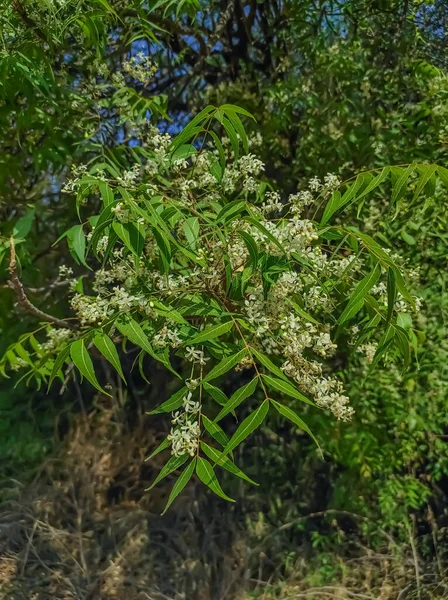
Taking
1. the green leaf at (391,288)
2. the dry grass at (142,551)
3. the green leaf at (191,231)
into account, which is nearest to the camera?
the green leaf at (391,288)

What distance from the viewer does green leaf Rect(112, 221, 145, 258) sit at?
141cm

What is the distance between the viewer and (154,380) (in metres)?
3.96

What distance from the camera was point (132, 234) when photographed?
144 cm

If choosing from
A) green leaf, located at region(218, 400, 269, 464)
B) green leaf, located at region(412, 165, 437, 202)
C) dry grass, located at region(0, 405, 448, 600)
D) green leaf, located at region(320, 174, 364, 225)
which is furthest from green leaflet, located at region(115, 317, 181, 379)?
dry grass, located at region(0, 405, 448, 600)

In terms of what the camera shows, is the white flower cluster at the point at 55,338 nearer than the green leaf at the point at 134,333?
No

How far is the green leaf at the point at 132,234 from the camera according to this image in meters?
1.41

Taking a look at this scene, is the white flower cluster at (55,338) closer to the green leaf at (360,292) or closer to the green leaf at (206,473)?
the green leaf at (206,473)

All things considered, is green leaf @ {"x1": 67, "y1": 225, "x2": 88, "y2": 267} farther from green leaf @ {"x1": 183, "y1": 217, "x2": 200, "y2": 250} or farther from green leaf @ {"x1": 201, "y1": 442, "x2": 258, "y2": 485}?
green leaf @ {"x1": 201, "y1": 442, "x2": 258, "y2": 485}

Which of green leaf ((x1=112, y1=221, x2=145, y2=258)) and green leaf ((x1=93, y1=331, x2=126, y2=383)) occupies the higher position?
green leaf ((x1=112, y1=221, x2=145, y2=258))

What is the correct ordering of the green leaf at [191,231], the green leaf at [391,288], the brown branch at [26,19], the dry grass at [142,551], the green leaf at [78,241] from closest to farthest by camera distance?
the green leaf at [391,288]
the green leaf at [191,231]
the green leaf at [78,241]
the brown branch at [26,19]
the dry grass at [142,551]

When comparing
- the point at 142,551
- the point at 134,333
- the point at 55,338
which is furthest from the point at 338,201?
the point at 142,551

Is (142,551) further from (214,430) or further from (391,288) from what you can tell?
(391,288)

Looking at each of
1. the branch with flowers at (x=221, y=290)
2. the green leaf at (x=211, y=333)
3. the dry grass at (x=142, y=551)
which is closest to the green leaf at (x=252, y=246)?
the branch with flowers at (x=221, y=290)

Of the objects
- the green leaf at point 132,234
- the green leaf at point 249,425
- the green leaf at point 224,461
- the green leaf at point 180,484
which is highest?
the green leaf at point 132,234
